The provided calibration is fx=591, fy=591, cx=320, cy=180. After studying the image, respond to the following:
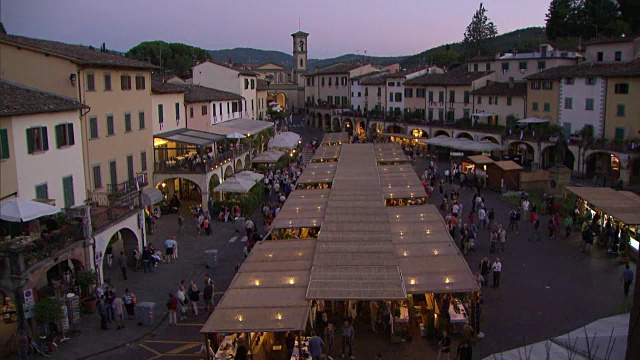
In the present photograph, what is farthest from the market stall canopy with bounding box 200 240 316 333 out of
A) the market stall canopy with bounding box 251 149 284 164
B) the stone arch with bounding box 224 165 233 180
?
the market stall canopy with bounding box 251 149 284 164

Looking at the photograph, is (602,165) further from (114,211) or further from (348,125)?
(348,125)

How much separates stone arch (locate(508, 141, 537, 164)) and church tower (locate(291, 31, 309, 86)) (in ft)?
227

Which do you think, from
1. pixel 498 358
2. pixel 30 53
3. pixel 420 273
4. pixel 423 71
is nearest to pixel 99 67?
pixel 30 53

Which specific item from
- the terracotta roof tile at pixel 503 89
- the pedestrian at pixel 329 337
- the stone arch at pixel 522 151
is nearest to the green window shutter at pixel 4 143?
the pedestrian at pixel 329 337

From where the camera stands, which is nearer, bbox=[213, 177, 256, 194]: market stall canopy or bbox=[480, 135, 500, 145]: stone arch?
bbox=[213, 177, 256, 194]: market stall canopy

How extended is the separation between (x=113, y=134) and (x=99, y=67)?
11.4ft

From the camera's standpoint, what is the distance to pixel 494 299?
20219mm

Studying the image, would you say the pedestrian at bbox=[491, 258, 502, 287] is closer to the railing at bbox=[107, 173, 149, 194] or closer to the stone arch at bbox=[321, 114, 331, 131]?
the railing at bbox=[107, 173, 149, 194]

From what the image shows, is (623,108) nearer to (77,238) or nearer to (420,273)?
(420,273)

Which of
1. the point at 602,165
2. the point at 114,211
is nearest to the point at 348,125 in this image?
the point at 602,165

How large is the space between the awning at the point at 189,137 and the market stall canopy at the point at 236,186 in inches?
140

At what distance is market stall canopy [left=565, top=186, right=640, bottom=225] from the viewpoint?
24125 millimetres

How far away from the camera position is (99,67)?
28297 mm

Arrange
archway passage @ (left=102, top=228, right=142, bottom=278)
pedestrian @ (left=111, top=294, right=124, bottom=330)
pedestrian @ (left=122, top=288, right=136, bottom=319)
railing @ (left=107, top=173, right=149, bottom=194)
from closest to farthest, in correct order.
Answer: pedestrian @ (left=111, top=294, right=124, bottom=330) < pedestrian @ (left=122, top=288, right=136, bottom=319) < archway passage @ (left=102, top=228, right=142, bottom=278) < railing @ (left=107, top=173, right=149, bottom=194)
